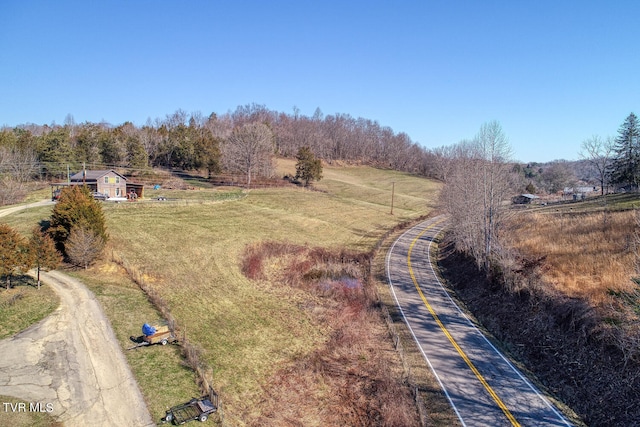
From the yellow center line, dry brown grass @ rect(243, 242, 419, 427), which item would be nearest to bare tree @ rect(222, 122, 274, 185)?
dry brown grass @ rect(243, 242, 419, 427)

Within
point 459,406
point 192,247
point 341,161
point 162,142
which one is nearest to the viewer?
point 459,406

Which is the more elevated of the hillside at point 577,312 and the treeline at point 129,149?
the treeline at point 129,149

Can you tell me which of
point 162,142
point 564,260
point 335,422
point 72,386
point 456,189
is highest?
point 162,142

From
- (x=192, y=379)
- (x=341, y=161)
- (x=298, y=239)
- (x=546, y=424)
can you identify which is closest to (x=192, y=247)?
(x=298, y=239)

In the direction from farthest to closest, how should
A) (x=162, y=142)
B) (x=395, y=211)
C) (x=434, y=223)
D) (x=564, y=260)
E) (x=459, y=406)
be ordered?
(x=162, y=142), (x=395, y=211), (x=434, y=223), (x=564, y=260), (x=459, y=406)

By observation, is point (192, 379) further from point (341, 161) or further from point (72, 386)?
point (341, 161)

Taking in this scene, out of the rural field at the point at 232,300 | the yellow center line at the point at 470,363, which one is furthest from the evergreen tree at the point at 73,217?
the yellow center line at the point at 470,363

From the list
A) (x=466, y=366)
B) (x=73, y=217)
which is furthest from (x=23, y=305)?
(x=466, y=366)

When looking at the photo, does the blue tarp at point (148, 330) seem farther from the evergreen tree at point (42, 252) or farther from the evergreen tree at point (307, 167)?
the evergreen tree at point (307, 167)

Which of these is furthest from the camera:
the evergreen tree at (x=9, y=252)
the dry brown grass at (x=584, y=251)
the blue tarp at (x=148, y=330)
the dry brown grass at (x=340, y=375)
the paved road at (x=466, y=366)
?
the dry brown grass at (x=584, y=251)
